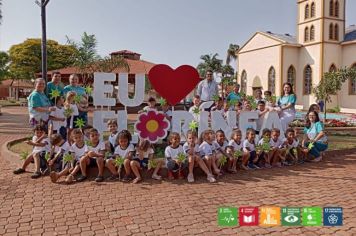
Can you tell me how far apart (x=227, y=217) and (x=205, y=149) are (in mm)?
2192

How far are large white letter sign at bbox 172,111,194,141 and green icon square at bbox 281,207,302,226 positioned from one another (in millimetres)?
3131

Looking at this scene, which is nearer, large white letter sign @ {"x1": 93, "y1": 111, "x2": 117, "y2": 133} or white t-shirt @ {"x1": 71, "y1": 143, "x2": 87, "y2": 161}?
white t-shirt @ {"x1": 71, "y1": 143, "x2": 87, "y2": 161}

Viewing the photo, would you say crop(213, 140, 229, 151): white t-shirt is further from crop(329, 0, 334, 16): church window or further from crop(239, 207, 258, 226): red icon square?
crop(329, 0, 334, 16): church window

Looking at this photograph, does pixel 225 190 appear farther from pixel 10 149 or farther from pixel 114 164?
pixel 10 149

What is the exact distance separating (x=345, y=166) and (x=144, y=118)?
4.44 metres

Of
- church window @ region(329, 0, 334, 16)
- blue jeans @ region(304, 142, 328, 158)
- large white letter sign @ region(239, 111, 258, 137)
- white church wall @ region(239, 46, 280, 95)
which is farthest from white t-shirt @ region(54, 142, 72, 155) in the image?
church window @ region(329, 0, 334, 16)

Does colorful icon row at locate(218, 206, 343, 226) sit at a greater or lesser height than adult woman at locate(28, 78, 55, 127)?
lesser

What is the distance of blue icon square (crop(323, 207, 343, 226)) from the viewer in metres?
4.20

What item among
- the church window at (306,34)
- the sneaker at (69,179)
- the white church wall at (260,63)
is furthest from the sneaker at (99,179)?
the church window at (306,34)

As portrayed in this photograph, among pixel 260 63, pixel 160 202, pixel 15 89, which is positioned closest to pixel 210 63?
pixel 260 63

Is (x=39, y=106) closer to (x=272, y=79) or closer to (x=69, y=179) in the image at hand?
(x=69, y=179)

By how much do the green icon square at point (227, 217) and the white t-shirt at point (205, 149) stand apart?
186cm

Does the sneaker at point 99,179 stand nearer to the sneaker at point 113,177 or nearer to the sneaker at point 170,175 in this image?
the sneaker at point 113,177

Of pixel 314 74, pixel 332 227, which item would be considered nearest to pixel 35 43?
pixel 314 74
